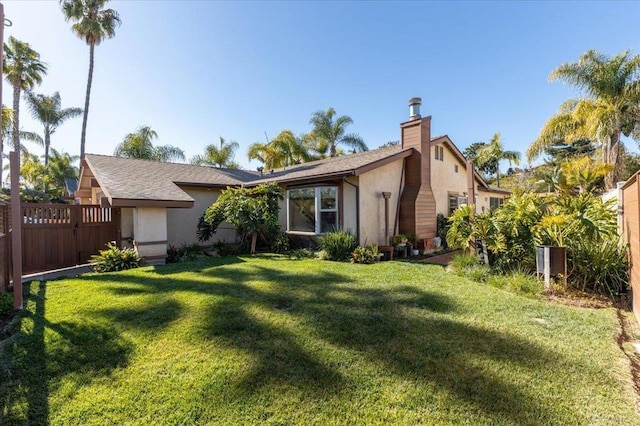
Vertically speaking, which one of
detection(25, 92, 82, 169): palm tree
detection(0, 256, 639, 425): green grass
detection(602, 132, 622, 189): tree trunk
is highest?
detection(25, 92, 82, 169): palm tree

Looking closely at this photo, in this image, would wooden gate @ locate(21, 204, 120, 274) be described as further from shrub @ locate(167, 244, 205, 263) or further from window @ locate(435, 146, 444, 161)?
window @ locate(435, 146, 444, 161)

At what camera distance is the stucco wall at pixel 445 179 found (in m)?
13.4

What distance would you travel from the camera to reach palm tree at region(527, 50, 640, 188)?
43.6 ft

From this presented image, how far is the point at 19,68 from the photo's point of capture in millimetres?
21656

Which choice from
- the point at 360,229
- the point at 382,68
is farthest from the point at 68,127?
the point at 360,229

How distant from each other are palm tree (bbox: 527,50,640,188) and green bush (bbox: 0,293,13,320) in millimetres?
20804

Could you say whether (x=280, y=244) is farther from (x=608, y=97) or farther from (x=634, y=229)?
(x=608, y=97)

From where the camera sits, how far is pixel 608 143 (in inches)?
541

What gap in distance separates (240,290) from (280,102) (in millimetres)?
16456

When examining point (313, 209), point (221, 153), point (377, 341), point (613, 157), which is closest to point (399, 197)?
point (313, 209)

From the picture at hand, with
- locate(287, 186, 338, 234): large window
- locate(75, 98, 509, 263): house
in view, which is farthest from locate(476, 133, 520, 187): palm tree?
locate(287, 186, 338, 234): large window

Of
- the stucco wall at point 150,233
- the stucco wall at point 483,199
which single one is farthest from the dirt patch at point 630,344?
the stucco wall at point 483,199

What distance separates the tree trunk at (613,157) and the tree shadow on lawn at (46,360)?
1938cm

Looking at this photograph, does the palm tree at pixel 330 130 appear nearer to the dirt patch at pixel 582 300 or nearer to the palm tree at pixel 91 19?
the palm tree at pixel 91 19
